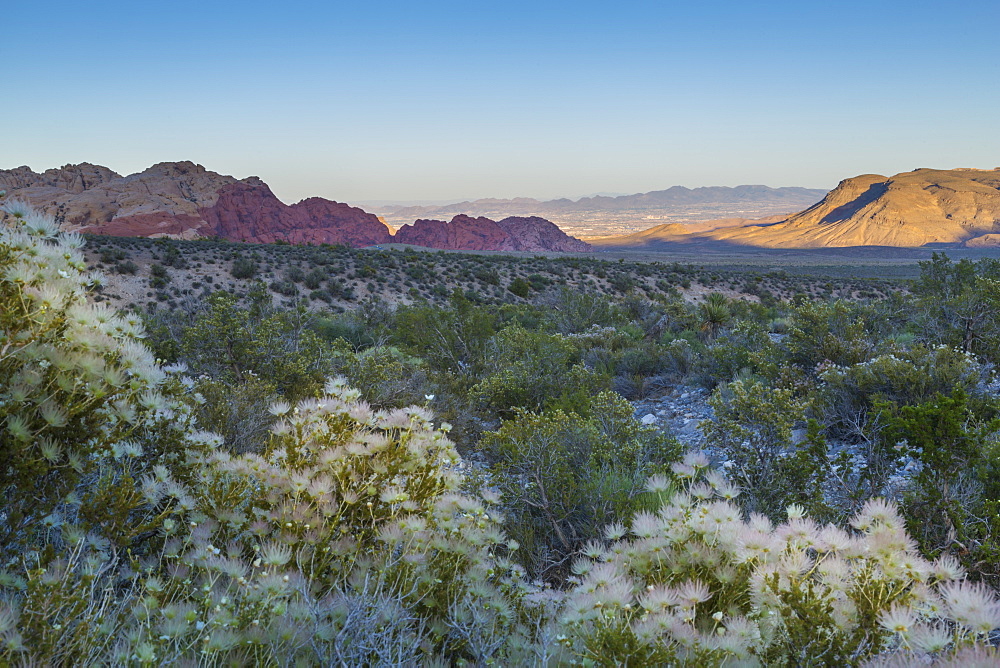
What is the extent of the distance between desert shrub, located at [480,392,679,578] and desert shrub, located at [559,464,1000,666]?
1402 millimetres

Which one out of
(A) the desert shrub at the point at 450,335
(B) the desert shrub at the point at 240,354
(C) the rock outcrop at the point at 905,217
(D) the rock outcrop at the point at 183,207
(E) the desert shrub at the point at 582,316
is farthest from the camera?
(C) the rock outcrop at the point at 905,217

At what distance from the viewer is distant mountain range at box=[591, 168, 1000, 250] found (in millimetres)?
128125

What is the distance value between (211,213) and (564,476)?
106 m

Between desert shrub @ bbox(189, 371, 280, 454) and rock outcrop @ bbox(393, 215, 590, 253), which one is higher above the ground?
rock outcrop @ bbox(393, 215, 590, 253)

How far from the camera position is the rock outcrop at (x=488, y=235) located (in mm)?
126438

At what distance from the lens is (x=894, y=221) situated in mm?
133875

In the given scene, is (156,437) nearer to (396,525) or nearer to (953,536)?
(396,525)

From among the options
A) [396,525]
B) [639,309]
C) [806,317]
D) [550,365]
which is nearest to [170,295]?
[639,309]

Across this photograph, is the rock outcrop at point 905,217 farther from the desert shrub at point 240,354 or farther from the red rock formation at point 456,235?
the desert shrub at point 240,354

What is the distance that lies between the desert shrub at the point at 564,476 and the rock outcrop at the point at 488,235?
116m

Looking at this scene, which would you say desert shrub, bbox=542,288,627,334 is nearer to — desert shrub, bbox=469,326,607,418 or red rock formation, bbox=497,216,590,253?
desert shrub, bbox=469,326,607,418

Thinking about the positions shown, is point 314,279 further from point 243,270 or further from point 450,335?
point 450,335

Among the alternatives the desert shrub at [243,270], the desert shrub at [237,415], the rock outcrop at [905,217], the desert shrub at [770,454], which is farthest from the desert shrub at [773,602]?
the rock outcrop at [905,217]

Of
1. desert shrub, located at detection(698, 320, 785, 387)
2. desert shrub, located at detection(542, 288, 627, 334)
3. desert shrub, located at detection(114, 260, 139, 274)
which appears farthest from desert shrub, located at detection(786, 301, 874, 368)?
desert shrub, located at detection(114, 260, 139, 274)
